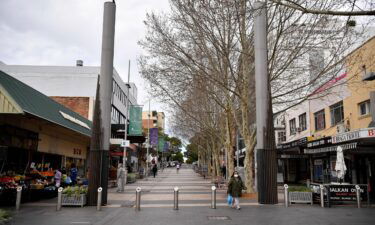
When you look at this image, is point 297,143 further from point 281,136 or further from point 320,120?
point 281,136

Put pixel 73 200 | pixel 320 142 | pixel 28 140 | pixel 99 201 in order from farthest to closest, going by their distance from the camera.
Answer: pixel 320 142, pixel 28 140, pixel 73 200, pixel 99 201

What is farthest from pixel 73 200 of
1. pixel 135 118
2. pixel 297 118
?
pixel 297 118

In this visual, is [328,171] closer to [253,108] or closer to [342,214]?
[253,108]

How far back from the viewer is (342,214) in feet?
44.5

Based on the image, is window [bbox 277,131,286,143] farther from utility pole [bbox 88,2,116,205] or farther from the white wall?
utility pole [bbox 88,2,116,205]

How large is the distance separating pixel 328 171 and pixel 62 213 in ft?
64.1

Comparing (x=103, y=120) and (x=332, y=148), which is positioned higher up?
(x=103, y=120)

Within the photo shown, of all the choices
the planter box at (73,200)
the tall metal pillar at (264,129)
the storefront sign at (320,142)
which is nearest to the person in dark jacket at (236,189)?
the tall metal pillar at (264,129)

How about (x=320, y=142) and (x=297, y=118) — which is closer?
(x=320, y=142)

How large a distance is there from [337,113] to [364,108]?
3825 mm

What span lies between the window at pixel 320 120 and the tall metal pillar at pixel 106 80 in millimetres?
17538

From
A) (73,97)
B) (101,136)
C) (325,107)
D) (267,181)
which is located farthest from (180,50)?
(73,97)

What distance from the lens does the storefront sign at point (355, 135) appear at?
49.8 ft

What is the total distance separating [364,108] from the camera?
21.6 meters
